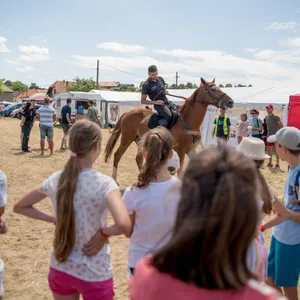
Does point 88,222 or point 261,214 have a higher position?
point 261,214

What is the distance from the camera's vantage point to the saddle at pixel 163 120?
8016 millimetres

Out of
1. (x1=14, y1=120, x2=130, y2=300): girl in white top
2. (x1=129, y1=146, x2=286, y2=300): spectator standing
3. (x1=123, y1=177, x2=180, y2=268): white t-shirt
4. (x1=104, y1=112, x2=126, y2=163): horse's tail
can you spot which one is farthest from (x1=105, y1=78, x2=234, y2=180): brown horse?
(x1=129, y1=146, x2=286, y2=300): spectator standing

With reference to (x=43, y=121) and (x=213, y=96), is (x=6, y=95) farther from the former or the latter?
(x=213, y=96)

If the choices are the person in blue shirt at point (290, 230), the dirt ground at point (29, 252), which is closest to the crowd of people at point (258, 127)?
the dirt ground at point (29, 252)

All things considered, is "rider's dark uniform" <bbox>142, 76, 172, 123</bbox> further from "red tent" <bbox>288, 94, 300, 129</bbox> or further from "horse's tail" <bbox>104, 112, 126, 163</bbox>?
"red tent" <bbox>288, 94, 300, 129</bbox>

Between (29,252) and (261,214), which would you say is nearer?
(261,214)

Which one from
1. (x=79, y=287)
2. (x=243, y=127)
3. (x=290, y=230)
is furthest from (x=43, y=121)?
(x=79, y=287)

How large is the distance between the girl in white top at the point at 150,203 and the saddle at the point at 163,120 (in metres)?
5.48

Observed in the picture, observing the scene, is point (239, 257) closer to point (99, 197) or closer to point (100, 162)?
point (99, 197)

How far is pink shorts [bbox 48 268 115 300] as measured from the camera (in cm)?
218

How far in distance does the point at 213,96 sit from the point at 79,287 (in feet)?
21.8

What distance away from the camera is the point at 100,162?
1184cm

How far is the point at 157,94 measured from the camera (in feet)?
26.8

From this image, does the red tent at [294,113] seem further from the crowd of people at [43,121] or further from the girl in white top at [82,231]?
the girl in white top at [82,231]
